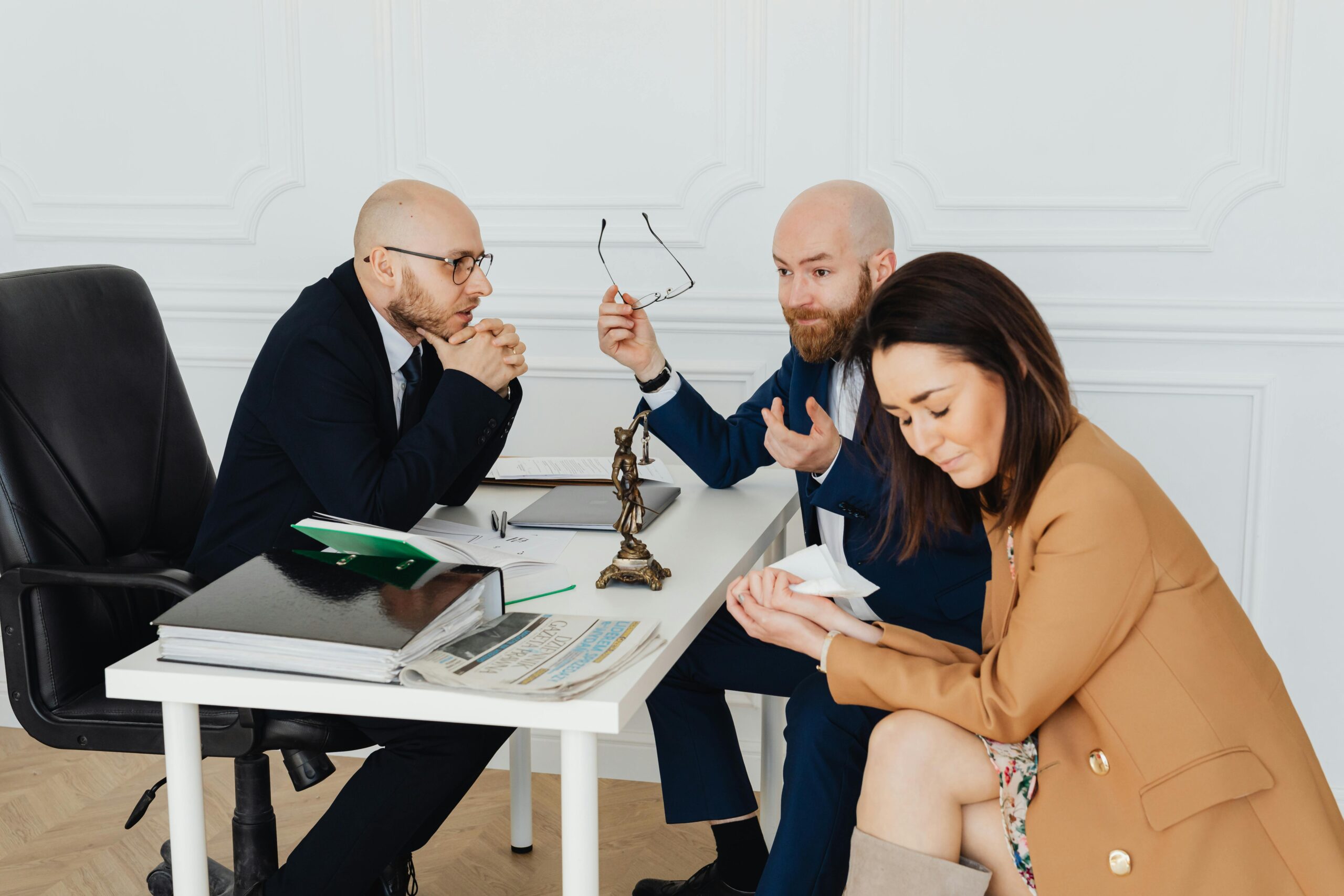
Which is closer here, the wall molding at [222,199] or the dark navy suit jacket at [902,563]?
the dark navy suit jacket at [902,563]

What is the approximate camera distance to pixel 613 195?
294 centimetres

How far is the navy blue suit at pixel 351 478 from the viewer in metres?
1.73

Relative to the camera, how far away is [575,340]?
120 inches

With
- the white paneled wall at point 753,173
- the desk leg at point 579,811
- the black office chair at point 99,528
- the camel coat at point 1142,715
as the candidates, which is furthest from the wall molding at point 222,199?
the camel coat at point 1142,715

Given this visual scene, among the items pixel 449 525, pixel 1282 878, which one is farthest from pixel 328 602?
pixel 1282 878

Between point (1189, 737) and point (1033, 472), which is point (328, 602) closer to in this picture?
point (1033, 472)

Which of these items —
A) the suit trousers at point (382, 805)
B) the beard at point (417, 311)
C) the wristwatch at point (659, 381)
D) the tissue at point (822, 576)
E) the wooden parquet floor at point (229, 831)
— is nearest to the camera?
the tissue at point (822, 576)

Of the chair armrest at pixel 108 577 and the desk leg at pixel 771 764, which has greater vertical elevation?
the chair armrest at pixel 108 577

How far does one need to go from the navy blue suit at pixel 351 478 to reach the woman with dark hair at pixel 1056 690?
63 centimetres

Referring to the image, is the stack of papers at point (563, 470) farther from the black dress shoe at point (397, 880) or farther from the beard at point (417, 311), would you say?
the black dress shoe at point (397, 880)

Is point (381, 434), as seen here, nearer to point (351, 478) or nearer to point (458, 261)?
point (351, 478)

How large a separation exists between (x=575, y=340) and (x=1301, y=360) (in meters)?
1.71

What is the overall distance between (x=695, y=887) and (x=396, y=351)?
1189 mm

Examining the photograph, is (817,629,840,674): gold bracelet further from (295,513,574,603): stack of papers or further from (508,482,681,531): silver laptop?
(508,482,681,531): silver laptop
